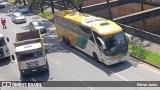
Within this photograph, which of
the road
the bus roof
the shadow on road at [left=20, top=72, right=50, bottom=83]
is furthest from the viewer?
the bus roof

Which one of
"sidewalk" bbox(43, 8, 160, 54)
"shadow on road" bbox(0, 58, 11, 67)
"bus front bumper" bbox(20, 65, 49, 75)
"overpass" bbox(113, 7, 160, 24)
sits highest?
"overpass" bbox(113, 7, 160, 24)

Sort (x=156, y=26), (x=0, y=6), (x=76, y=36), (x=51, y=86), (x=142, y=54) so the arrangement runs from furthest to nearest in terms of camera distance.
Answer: (x=0, y=6), (x=156, y=26), (x=76, y=36), (x=142, y=54), (x=51, y=86)

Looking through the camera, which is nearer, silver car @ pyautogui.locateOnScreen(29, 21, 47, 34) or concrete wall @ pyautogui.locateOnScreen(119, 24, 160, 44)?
concrete wall @ pyautogui.locateOnScreen(119, 24, 160, 44)

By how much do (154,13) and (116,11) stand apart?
1408cm

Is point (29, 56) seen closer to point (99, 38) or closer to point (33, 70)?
point (33, 70)

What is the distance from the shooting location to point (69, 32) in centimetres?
3531

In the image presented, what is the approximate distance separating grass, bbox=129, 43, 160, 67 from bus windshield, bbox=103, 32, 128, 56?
2.34 metres

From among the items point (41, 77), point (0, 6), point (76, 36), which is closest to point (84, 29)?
point (76, 36)

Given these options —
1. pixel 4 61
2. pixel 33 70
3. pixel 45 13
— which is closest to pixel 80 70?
pixel 33 70

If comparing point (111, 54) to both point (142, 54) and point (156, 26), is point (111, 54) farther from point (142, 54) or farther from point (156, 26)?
point (156, 26)

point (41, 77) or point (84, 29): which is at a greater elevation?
point (84, 29)

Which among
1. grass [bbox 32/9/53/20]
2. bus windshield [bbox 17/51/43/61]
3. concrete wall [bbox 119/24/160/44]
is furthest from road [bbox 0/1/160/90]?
grass [bbox 32/9/53/20]

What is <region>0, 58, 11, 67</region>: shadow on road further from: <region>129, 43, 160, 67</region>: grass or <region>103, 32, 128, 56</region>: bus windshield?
<region>129, 43, 160, 67</region>: grass

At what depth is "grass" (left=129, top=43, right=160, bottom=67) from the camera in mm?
27536
